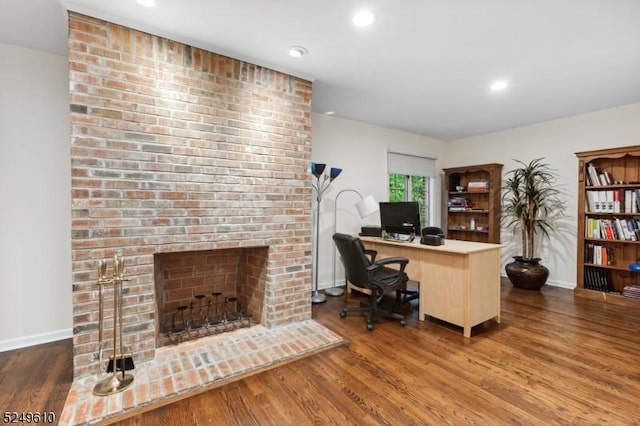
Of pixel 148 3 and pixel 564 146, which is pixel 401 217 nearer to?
pixel 564 146

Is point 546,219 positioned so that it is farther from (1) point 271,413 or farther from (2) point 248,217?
(1) point 271,413

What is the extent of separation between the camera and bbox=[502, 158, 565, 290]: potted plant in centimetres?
418

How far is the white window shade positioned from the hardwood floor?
282cm

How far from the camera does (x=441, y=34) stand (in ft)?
7.33

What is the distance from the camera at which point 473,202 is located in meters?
5.33

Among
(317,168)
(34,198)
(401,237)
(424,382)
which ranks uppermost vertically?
(317,168)

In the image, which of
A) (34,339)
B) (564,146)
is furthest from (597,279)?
(34,339)

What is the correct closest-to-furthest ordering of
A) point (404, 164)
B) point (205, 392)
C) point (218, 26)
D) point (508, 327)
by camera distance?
point (205, 392)
point (218, 26)
point (508, 327)
point (404, 164)

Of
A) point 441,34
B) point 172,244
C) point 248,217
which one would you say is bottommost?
point 172,244

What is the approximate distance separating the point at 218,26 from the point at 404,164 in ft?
12.2

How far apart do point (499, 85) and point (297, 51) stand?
2.19 meters

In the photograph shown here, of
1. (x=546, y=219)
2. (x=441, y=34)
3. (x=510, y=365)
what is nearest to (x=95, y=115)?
(x=441, y=34)

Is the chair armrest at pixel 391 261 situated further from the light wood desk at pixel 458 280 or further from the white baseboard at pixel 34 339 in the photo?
the white baseboard at pixel 34 339

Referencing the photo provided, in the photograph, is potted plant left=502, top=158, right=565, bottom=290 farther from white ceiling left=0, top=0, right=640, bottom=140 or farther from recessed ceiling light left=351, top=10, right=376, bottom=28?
recessed ceiling light left=351, top=10, right=376, bottom=28
